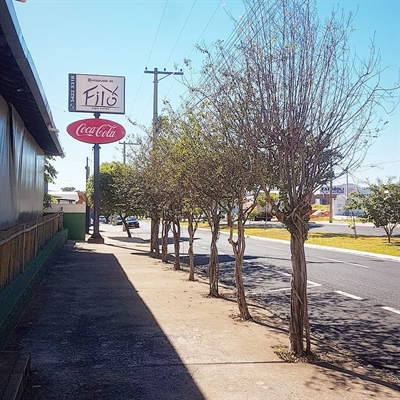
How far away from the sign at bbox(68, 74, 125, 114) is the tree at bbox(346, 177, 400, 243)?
1409 centimetres

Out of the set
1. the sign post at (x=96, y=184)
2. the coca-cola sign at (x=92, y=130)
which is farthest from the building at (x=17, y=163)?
the sign post at (x=96, y=184)

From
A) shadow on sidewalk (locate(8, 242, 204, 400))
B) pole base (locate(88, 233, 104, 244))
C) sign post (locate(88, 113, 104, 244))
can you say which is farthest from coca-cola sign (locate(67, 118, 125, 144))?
shadow on sidewalk (locate(8, 242, 204, 400))

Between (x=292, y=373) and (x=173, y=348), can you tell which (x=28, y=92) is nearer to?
(x=173, y=348)

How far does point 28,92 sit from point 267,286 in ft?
24.5

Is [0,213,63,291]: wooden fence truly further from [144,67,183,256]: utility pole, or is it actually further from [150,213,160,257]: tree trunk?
[150,213,160,257]: tree trunk

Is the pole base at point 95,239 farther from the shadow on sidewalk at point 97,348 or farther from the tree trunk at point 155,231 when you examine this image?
the shadow on sidewalk at point 97,348

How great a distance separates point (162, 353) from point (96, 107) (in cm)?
2309

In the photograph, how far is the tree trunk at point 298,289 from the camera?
6324 millimetres

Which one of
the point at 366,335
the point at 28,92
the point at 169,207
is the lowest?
the point at 366,335

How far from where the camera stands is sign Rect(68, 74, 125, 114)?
91.7 feet

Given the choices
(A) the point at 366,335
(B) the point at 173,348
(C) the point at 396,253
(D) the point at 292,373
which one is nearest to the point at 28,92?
(B) the point at 173,348

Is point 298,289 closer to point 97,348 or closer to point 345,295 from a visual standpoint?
point 97,348

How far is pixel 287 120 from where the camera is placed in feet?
20.6

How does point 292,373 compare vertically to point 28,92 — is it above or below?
below
